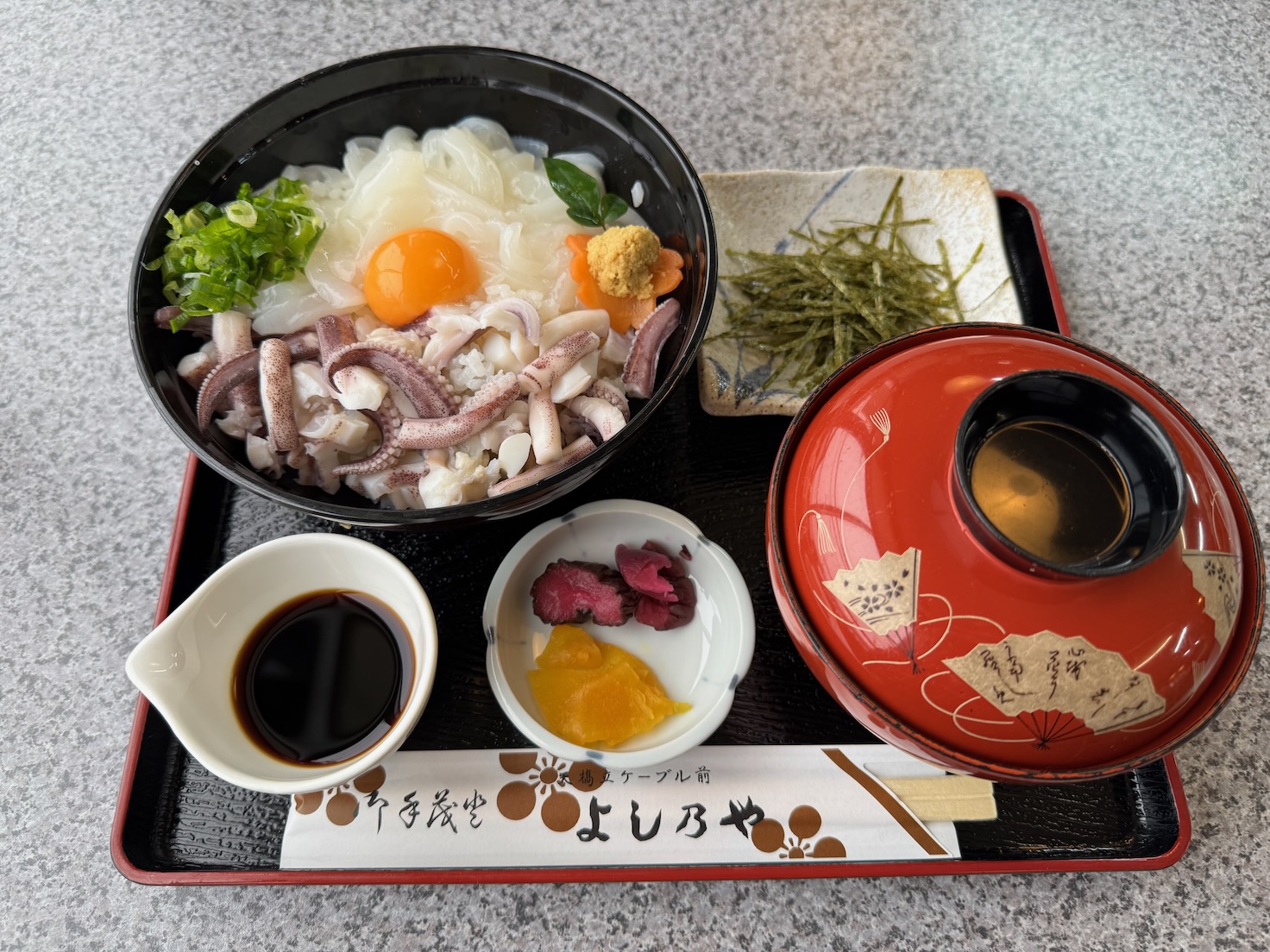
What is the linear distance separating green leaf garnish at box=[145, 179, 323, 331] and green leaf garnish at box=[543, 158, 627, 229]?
0.47 meters

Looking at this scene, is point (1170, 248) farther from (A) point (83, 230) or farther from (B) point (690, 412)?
(A) point (83, 230)

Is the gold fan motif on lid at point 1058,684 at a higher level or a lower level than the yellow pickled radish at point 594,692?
higher

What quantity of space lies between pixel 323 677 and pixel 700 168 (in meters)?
1.44

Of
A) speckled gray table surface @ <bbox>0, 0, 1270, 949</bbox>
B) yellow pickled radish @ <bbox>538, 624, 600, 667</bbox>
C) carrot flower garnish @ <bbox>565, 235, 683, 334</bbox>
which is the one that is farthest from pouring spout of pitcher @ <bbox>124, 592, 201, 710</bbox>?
carrot flower garnish @ <bbox>565, 235, 683, 334</bbox>

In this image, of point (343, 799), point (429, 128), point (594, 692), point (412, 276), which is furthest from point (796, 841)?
point (429, 128)

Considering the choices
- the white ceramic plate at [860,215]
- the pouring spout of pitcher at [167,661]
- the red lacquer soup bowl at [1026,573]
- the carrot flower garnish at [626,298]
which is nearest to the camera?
the red lacquer soup bowl at [1026,573]

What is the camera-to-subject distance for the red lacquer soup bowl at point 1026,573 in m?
0.83

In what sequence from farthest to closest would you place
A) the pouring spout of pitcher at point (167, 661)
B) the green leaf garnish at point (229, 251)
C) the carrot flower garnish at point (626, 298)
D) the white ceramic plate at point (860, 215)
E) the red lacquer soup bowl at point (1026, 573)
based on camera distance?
1. the white ceramic plate at point (860, 215)
2. the carrot flower garnish at point (626, 298)
3. the green leaf garnish at point (229, 251)
4. the pouring spout of pitcher at point (167, 661)
5. the red lacquer soup bowl at point (1026, 573)

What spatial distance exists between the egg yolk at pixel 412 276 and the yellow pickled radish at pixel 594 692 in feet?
2.13

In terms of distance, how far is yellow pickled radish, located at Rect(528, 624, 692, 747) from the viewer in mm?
1132

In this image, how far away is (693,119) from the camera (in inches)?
75.1

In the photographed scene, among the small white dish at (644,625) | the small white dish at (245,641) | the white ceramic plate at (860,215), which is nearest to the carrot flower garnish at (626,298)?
the white ceramic plate at (860,215)

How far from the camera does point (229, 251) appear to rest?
1.28 metres

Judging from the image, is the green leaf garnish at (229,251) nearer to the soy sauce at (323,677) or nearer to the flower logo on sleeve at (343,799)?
the soy sauce at (323,677)
